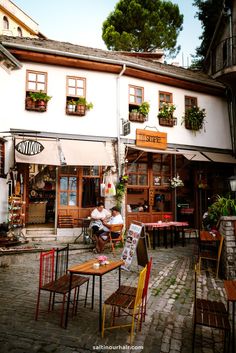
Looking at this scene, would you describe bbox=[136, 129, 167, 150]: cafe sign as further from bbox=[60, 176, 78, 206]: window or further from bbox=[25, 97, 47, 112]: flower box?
bbox=[25, 97, 47, 112]: flower box

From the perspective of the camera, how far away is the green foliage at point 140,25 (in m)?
21.1

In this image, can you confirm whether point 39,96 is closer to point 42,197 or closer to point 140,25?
point 42,197

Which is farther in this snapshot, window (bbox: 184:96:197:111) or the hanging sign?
window (bbox: 184:96:197:111)

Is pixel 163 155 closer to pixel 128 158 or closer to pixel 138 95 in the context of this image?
pixel 128 158

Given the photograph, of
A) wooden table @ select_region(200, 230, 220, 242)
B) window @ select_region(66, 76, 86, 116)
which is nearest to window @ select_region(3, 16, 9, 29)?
window @ select_region(66, 76, 86, 116)

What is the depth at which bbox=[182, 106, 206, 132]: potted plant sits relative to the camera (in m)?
13.0

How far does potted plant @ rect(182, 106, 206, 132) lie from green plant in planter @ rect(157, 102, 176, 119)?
34.2 inches

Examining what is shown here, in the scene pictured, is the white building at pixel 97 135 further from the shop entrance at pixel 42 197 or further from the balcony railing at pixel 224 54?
the balcony railing at pixel 224 54

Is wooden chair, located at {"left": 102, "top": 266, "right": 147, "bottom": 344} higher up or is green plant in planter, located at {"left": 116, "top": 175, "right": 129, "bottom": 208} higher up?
green plant in planter, located at {"left": 116, "top": 175, "right": 129, "bottom": 208}

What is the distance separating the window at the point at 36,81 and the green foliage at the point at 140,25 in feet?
41.4

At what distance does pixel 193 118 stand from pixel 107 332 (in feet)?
36.4

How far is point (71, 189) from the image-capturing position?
11031 mm

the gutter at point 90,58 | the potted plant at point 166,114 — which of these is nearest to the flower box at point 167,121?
the potted plant at point 166,114

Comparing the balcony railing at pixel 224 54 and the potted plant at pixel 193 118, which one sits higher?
the balcony railing at pixel 224 54
